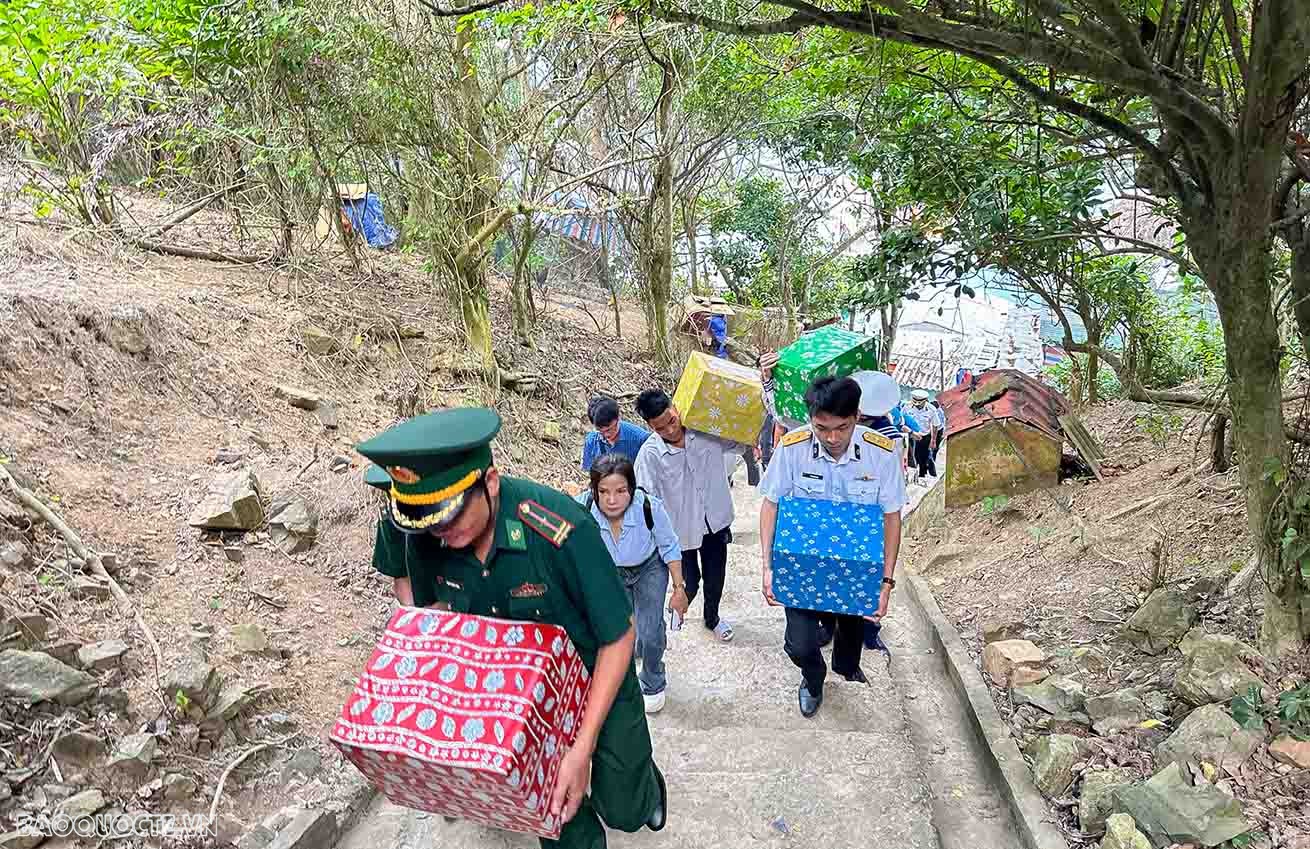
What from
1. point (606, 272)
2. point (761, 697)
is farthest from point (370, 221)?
point (761, 697)

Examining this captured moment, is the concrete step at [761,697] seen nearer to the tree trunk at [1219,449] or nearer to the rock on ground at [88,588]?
the rock on ground at [88,588]

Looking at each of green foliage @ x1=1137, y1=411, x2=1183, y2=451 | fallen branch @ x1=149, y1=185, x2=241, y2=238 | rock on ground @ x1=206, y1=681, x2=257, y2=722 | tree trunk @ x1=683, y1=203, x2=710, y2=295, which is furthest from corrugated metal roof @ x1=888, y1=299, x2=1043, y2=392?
rock on ground @ x1=206, y1=681, x2=257, y2=722

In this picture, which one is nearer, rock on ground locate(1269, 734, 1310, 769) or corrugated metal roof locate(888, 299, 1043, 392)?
rock on ground locate(1269, 734, 1310, 769)

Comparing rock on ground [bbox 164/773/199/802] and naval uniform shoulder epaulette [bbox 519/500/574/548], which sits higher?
naval uniform shoulder epaulette [bbox 519/500/574/548]

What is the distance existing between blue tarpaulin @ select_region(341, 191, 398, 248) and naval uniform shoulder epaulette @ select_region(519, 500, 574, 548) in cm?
782

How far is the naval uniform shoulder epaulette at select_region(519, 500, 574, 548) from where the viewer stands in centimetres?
215

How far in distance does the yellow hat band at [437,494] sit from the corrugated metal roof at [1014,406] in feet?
20.2

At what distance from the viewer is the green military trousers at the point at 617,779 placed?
235 centimetres

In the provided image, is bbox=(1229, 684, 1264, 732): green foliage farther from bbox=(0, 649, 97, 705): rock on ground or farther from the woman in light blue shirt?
bbox=(0, 649, 97, 705): rock on ground

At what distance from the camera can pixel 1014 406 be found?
7.21 metres

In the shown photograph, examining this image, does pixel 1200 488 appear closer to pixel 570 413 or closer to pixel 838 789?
pixel 838 789

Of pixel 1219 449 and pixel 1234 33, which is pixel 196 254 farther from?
pixel 1219 449

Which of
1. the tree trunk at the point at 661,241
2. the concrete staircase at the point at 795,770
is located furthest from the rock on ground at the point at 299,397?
the tree trunk at the point at 661,241

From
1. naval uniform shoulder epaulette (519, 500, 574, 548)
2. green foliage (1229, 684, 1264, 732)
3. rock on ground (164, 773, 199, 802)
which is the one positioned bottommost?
rock on ground (164, 773, 199, 802)
